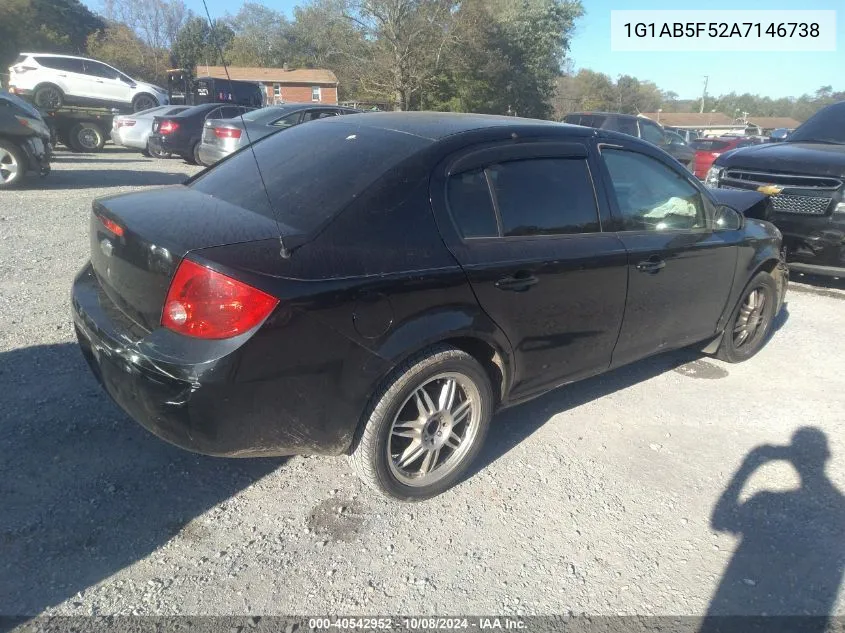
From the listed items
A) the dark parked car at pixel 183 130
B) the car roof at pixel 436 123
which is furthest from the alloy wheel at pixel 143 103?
the car roof at pixel 436 123

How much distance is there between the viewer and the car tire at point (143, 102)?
20281 millimetres

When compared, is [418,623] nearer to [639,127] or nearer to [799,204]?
[799,204]

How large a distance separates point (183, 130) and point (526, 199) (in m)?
13.6

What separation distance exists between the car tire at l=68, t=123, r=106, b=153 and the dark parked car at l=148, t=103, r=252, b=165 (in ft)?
9.48

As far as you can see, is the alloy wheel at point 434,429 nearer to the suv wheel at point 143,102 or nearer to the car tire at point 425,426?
the car tire at point 425,426

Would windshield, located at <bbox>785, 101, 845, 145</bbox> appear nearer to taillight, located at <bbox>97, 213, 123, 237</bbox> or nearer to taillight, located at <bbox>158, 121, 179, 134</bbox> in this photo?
taillight, located at <bbox>97, 213, 123, 237</bbox>

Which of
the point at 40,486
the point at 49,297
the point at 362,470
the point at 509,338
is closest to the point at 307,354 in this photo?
the point at 362,470

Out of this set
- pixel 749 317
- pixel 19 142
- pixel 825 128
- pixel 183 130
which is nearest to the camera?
pixel 749 317

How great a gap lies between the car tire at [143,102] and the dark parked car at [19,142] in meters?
11.2

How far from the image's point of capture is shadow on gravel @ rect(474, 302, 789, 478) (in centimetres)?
356

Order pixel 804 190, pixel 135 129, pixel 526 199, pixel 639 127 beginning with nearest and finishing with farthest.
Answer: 1. pixel 526 199
2. pixel 804 190
3. pixel 639 127
4. pixel 135 129

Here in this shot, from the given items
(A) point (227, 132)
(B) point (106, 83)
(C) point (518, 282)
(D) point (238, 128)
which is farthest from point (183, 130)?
(C) point (518, 282)

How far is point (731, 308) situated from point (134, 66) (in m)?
50.0

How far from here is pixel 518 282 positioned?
9.82 ft
